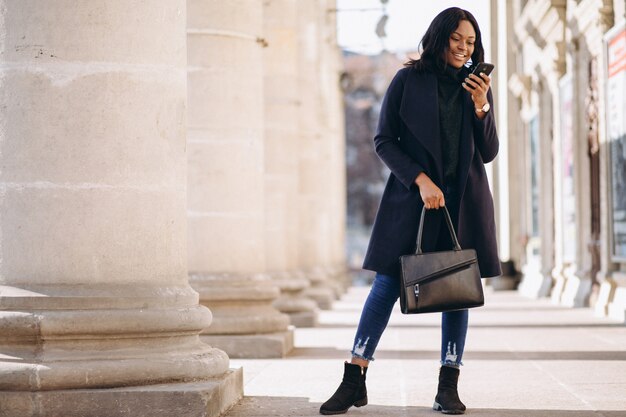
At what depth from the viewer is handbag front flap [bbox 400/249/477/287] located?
6.77 metres

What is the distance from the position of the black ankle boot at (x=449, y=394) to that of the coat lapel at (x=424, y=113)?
1.06 m

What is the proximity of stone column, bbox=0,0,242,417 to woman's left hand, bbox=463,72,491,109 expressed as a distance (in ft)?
5.53

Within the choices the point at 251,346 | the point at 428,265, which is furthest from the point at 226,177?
the point at 428,265

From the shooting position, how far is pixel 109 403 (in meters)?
6.48

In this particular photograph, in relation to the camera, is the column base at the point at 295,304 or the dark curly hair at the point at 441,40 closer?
the dark curly hair at the point at 441,40

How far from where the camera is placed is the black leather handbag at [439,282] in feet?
22.1

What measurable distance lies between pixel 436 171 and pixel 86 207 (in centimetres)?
187

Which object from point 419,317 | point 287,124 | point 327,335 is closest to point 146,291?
point 327,335

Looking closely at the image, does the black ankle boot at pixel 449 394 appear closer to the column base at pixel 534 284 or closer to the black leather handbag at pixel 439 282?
the black leather handbag at pixel 439 282

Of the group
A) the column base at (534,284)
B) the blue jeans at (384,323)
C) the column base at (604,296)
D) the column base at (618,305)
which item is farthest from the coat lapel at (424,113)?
the column base at (534,284)

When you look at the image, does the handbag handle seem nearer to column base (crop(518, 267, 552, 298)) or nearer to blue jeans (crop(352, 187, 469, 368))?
blue jeans (crop(352, 187, 469, 368))

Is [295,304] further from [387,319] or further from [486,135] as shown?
[486,135]

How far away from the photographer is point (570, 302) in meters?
22.7

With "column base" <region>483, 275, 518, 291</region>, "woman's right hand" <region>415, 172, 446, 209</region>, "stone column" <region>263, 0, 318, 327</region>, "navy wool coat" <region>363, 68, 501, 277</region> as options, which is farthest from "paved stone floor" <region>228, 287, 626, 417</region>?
"column base" <region>483, 275, 518, 291</region>
